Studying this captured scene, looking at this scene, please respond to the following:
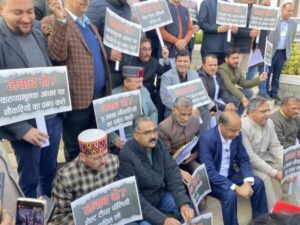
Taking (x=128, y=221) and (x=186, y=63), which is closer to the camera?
(x=128, y=221)

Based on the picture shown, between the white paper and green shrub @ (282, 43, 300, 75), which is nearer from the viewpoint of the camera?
the white paper

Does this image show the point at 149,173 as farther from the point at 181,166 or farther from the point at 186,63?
the point at 186,63

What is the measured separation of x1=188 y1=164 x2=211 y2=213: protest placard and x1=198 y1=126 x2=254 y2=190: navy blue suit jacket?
16cm

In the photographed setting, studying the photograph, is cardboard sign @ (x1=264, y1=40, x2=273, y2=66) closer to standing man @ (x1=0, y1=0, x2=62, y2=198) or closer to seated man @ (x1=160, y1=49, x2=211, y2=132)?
seated man @ (x1=160, y1=49, x2=211, y2=132)

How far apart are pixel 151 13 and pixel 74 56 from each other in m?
1.83

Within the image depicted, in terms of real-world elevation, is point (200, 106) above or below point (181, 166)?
above

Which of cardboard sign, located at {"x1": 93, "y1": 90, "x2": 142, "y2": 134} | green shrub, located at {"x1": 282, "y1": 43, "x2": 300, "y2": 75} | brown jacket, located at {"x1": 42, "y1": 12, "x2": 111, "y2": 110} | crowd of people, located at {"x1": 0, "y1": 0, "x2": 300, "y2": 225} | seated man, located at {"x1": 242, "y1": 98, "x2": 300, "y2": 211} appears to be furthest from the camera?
green shrub, located at {"x1": 282, "y1": 43, "x2": 300, "y2": 75}

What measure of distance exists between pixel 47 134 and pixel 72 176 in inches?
15.6

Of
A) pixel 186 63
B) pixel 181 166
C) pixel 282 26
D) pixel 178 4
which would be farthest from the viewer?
pixel 282 26

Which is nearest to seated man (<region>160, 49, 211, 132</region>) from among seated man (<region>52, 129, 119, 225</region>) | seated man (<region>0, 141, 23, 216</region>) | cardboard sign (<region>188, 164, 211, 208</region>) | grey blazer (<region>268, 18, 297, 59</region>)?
cardboard sign (<region>188, 164, 211, 208</region>)

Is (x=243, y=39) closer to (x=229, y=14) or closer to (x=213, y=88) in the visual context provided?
(x=229, y=14)

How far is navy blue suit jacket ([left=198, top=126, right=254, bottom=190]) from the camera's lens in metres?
3.88

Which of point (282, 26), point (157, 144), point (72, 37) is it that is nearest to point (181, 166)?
point (157, 144)

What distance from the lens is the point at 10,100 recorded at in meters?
2.83
